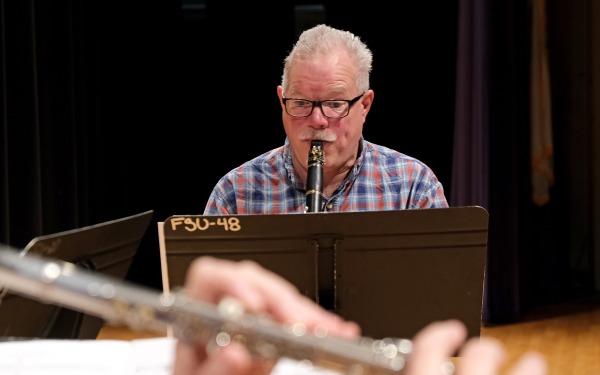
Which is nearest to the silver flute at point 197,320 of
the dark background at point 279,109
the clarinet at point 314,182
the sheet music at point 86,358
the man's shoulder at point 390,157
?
the sheet music at point 86,358

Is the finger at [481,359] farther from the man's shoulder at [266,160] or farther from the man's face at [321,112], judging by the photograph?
the man's shoulder at [266,160]

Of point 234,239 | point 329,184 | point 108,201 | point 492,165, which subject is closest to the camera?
point 234,239

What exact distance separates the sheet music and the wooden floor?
2.33 metres

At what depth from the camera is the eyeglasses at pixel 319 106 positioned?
215cm

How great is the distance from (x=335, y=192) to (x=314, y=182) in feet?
1.05

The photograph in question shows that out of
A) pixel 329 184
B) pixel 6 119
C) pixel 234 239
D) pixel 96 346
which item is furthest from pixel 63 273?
pixel 6 119

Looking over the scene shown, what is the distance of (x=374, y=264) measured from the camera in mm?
1667

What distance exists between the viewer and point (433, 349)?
1.58 feet

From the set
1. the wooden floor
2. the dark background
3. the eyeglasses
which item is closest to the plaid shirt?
the eyeglasses

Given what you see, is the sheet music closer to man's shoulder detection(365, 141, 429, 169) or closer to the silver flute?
the silver flute

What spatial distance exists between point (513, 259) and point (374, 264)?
9.42 feet

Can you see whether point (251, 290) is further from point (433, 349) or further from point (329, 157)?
point (329, 157)

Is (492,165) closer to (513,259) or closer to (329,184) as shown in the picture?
(513,259)

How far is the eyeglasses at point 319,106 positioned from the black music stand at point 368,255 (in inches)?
22.5
